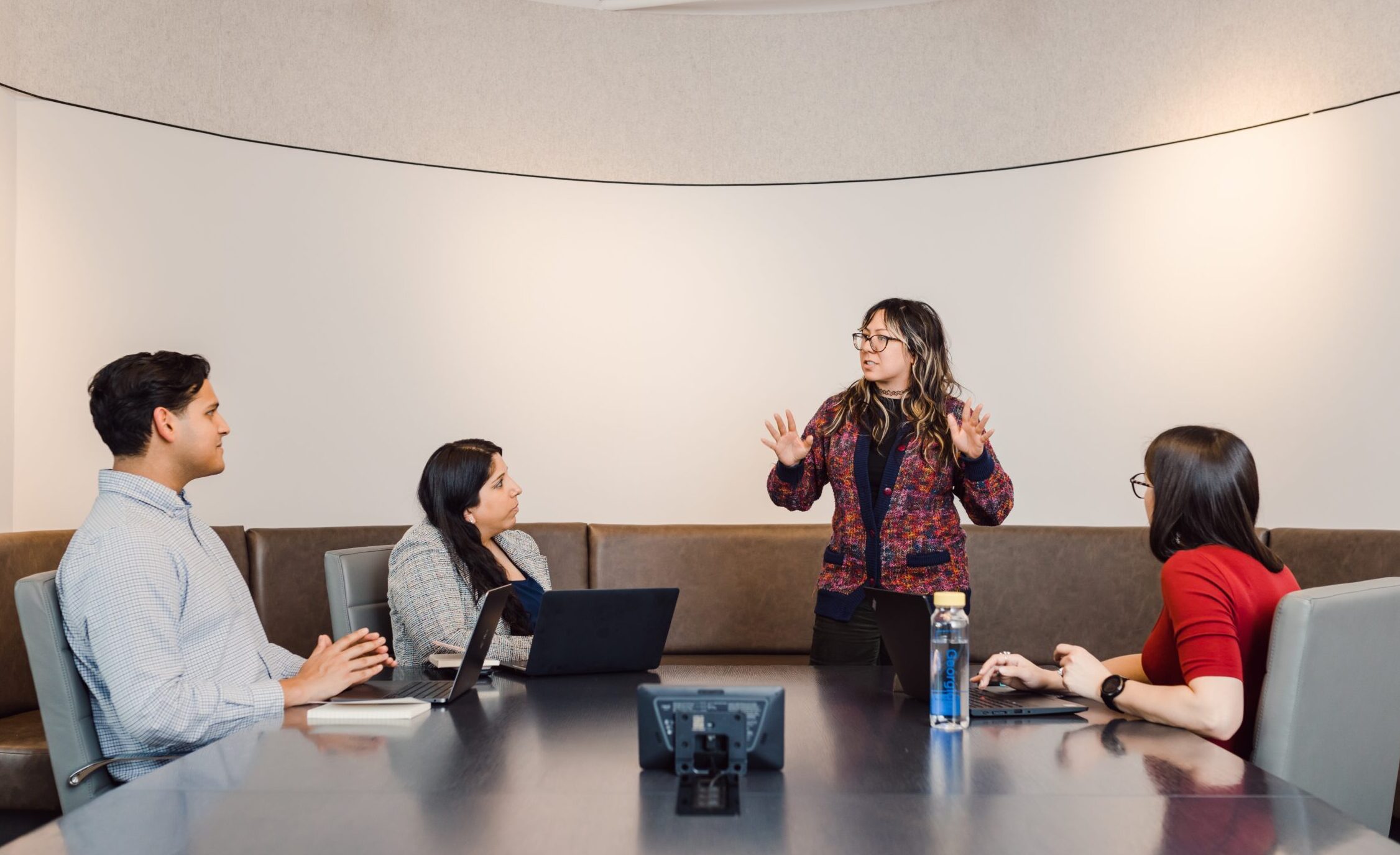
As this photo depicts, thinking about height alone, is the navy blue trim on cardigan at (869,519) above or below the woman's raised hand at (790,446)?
below

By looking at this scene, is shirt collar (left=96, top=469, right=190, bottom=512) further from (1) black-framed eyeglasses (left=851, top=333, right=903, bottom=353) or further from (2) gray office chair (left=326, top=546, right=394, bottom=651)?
(1) black-framed eyeglasses (left=851, top=333, right=903, bottom=353)

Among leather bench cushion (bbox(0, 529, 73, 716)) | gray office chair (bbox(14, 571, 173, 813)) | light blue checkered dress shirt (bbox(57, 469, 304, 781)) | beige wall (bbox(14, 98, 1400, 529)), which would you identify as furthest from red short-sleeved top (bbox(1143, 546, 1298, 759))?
leather bench cushion (bbox(0, 529, 73, 716))

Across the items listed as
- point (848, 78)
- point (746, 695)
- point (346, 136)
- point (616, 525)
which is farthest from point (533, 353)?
point (746, 695)

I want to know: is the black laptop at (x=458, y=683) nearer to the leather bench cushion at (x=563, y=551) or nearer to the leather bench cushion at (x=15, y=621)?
the leather bench cushion at (x=15, y=621)

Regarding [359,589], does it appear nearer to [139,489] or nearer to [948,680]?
[139,489]

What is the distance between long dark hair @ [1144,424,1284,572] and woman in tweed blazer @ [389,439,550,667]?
134 cm

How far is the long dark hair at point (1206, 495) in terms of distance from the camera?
185 centimetres

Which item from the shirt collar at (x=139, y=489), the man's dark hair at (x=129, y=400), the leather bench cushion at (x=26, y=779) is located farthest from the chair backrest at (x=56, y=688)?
the leather bench cushion at (x=26, y=779)

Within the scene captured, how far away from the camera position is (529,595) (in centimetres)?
289

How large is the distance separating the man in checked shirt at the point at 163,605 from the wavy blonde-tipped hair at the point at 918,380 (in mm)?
1372

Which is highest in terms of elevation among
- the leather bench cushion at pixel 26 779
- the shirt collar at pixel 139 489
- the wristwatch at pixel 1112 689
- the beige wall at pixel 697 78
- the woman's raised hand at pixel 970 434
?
the beige wall at pixel 697 78

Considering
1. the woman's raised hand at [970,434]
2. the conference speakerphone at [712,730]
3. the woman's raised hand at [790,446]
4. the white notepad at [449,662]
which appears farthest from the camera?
the woman's raised hand at [790,446]

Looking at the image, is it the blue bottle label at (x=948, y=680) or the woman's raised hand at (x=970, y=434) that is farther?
the woman's raised hand at (x=970, y=434)

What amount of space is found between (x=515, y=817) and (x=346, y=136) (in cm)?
349
